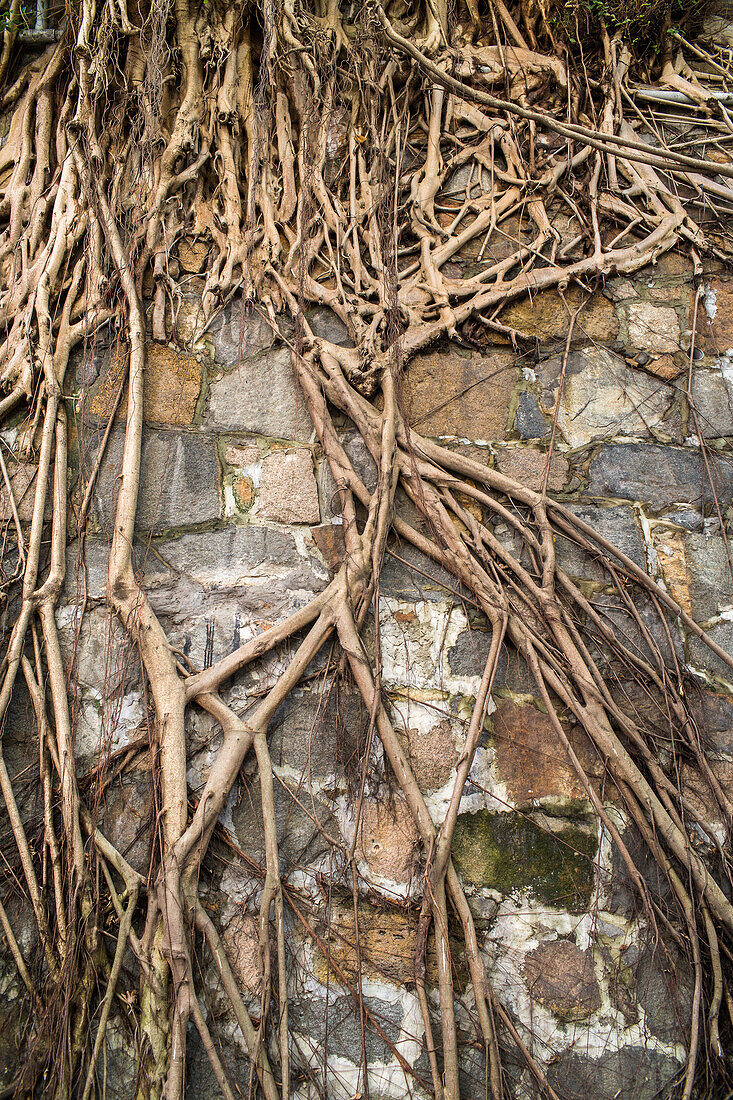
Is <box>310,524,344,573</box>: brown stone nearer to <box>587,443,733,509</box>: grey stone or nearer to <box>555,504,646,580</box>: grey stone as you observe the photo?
<box>555,504,646,580</box>: grey stone

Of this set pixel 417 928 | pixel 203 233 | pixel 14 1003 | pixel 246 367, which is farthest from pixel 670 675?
pixel 203 233

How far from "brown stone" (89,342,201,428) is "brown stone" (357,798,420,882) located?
4.14ft

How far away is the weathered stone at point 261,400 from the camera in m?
2.08

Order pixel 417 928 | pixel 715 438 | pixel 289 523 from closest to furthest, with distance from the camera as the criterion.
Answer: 1. pixel 417 928
2. pixel 289 523
3. pixel 715 438

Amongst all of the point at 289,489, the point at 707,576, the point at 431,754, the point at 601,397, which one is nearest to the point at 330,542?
the point at 289,489

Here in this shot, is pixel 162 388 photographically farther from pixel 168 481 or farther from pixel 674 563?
pixel 674 563

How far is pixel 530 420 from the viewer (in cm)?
214

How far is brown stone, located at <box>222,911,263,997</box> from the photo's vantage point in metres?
1.53

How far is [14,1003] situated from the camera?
149 centimetres

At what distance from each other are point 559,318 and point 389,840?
5.68ft

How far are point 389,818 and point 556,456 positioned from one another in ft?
3.94

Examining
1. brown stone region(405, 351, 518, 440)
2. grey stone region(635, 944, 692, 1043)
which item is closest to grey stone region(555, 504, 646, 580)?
brown stone region(405, 351, 518, 440)

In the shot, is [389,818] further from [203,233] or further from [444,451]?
[203,233]

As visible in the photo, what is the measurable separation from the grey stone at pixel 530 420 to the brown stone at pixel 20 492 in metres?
1.49
